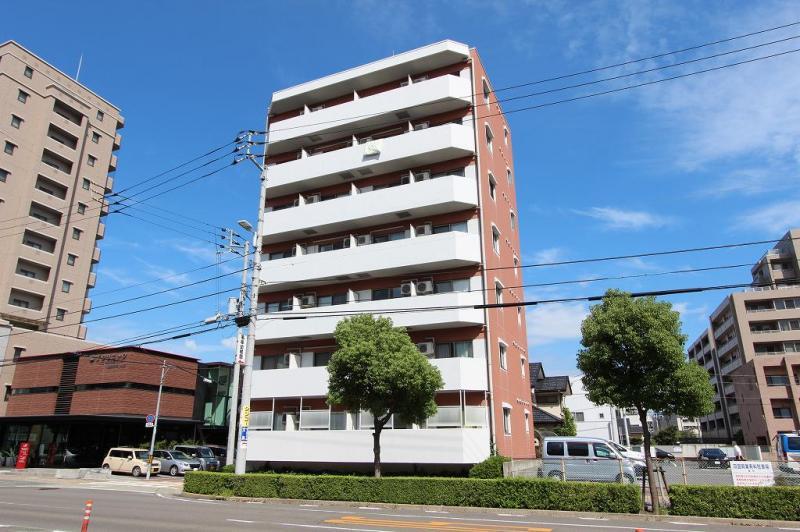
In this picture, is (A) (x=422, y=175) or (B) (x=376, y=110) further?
(B) (x=376, y=110)

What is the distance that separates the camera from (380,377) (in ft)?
68.2

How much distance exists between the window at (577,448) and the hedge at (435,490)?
657 centimetres

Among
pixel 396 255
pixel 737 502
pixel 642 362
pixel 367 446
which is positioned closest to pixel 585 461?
pixel 642 362

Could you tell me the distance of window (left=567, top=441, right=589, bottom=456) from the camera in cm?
2266

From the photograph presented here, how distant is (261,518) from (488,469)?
11.5 m

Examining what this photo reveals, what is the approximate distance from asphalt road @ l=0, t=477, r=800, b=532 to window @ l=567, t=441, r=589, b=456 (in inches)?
278

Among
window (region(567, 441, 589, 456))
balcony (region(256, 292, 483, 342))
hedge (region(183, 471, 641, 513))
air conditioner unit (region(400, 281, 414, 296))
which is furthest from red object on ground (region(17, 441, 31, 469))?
window (region(567, 441, 589, 456))

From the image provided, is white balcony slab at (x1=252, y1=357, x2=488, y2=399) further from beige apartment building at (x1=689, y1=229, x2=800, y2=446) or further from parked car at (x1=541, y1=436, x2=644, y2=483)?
beige apartment building at (x1=689, y1=229, x2=800, y2=446)

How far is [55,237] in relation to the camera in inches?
2089

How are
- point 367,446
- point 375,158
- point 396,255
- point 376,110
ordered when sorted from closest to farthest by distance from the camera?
point 367,446 → point 396,255 → point 375,158 → point 376,110

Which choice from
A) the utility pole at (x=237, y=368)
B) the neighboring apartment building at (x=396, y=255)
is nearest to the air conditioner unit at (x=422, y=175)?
the neighboring apartment building at (x=396, y=255)

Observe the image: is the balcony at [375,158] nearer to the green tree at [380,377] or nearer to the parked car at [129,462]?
the green tree at [380,377]

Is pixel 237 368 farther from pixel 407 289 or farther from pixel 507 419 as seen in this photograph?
pixel 507 419

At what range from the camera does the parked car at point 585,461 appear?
20219 mm
